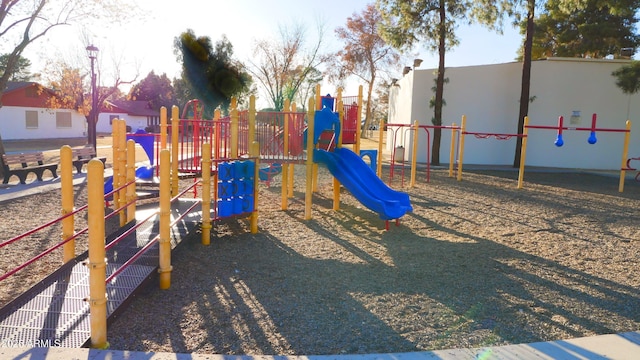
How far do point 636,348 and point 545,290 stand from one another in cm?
144

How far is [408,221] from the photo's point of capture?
352 inches

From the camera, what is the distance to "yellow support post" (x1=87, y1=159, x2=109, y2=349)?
3412mm

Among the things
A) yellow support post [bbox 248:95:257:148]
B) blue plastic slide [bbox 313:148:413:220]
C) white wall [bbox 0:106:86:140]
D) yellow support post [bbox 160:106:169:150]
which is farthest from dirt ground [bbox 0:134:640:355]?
white wall [bbox 0:106:86:140]

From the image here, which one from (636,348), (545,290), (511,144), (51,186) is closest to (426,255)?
(545,290)

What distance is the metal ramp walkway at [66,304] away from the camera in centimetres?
360

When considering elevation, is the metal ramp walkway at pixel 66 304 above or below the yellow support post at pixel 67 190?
below

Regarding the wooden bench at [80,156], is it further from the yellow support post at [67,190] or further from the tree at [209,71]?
the tree at [209,71]

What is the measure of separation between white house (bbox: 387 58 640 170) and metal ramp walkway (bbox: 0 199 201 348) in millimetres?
18104

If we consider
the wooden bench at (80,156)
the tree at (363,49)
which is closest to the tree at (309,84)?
the tree at (363,49)

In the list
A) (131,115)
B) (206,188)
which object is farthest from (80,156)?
(131,115)

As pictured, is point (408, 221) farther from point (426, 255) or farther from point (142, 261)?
point (142, 261)

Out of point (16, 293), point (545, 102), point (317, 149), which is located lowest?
point (16, 293)

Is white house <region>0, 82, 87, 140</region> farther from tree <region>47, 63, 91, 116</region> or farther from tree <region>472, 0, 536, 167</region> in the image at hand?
tree <region>472, 0, 536, 167</region>

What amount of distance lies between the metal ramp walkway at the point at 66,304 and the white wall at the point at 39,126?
36.8 meters
